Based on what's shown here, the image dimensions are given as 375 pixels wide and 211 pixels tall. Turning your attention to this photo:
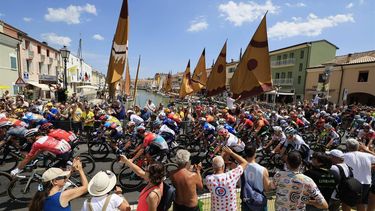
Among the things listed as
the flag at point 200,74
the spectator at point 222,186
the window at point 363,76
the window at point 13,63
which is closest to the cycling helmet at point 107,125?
the spectator at point 222,186

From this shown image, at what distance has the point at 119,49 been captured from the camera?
6.95m

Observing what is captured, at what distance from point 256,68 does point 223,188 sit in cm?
696

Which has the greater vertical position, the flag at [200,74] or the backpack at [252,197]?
the flag at [200,74]

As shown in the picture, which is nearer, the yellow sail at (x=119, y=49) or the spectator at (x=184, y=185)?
the spectator at (x=184, y=185)

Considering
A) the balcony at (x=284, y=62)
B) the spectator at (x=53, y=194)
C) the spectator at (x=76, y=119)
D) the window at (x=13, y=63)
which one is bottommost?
the spectator at (x=76, y=119)

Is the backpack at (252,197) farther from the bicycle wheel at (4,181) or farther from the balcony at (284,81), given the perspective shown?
the balcony at (284,81)

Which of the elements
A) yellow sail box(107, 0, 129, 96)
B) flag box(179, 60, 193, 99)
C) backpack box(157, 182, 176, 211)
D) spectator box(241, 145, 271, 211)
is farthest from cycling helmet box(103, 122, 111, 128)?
flag box(179, 60, 193, 99)

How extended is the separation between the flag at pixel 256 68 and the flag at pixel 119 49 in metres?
4.77

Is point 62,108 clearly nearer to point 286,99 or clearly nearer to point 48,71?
point 48,71

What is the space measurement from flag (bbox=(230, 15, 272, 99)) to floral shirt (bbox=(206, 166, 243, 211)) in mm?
6426

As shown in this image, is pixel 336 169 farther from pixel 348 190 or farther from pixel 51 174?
pixel 51 174

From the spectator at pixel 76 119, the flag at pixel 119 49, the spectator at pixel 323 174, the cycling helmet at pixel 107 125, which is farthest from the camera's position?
the spectator at pixel 76 119

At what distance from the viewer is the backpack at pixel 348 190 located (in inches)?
131

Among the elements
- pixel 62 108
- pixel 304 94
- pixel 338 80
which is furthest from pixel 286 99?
pixel 62 108
